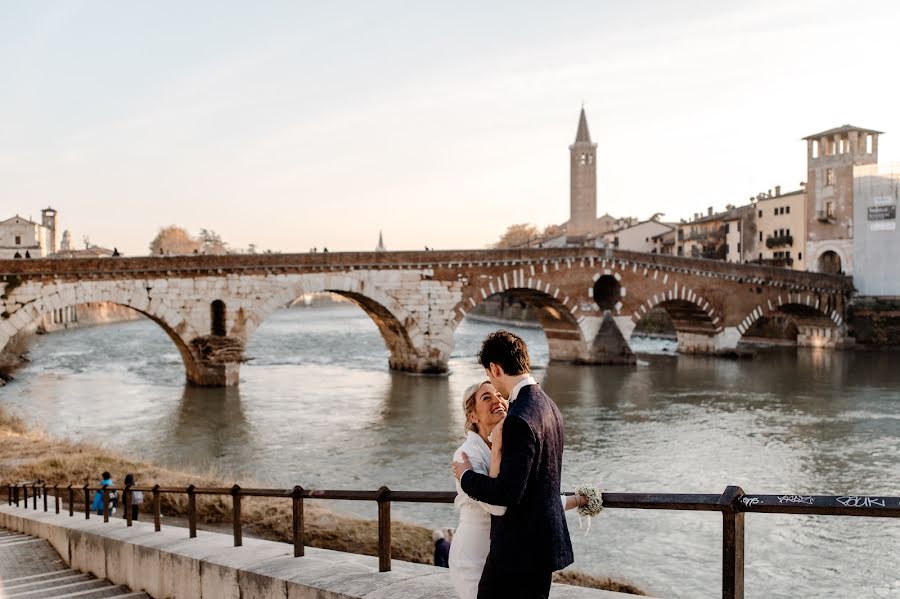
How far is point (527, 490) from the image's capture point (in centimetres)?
316

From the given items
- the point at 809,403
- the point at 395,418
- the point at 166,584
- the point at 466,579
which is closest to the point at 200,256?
the point at 395,418

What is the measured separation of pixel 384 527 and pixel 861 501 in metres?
2.51

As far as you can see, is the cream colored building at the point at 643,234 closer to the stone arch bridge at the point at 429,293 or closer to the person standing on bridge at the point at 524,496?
the stone arch bridge at the point at 429,293

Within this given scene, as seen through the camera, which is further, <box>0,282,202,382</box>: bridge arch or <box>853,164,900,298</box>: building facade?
<box>853,164,900,298</box>: building facade

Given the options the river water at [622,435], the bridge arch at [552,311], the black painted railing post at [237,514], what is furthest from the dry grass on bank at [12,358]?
the black painted railing post at [237,514]

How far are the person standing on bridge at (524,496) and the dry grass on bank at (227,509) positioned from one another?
6.50 meters

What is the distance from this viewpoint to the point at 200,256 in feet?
87.2

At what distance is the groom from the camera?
3.04 meters

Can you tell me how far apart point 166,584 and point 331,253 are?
898 inches

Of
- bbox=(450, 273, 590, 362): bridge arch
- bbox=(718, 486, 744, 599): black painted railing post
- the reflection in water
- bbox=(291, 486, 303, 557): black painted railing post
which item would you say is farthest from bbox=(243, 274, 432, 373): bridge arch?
bbox=(718, 486, 744, 599): black painted railing post

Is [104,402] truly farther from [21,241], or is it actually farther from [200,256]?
[21,241]

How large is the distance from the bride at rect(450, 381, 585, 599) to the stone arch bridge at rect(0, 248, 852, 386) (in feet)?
A: 76.5

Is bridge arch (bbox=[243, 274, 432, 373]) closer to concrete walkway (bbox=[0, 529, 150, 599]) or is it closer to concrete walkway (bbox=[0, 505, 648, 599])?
concrete walkway (bbox=[0, 529, 150, 599])

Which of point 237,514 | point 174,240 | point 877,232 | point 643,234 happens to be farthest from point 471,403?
point 174,240
